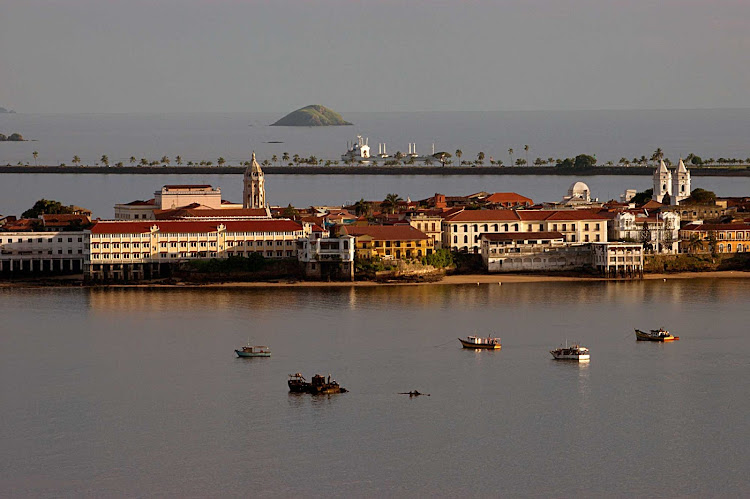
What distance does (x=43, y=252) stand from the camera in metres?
54.6

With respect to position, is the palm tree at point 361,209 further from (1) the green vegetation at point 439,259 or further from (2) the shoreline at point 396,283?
(2) the shoreline at point 396,283

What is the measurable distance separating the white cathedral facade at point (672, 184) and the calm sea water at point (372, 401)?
22.3 meters

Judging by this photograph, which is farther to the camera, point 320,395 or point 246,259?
point 246,259

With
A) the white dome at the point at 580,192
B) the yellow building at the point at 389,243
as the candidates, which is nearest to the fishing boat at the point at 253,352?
the yellow building at the point at 389,243

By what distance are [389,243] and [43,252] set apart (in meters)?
10.9

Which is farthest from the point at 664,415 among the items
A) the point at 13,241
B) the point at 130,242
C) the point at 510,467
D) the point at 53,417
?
the point at 13,241

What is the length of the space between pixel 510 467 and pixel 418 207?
35602mm

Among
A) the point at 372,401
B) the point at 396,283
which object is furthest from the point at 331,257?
the point at 372,401

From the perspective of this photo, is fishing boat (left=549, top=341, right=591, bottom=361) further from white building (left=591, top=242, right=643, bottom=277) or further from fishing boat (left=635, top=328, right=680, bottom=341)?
white building (left=591, top=242, right=643, bottom=277)

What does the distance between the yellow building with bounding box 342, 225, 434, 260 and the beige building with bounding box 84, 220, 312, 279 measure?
1934 mm

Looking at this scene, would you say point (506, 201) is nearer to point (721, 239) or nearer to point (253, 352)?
point (721, 239)

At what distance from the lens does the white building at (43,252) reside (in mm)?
54344

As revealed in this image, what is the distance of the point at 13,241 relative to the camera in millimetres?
54562

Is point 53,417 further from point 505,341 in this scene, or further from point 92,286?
point 92,286
